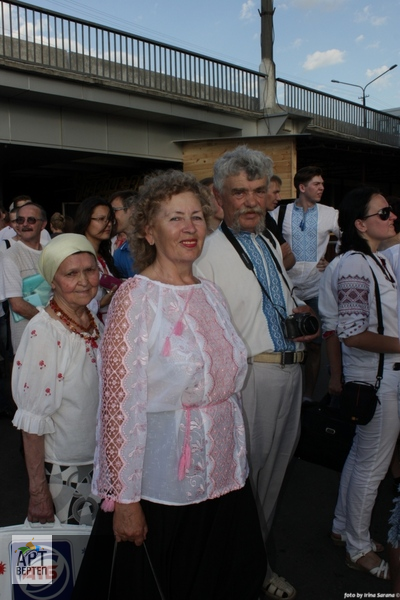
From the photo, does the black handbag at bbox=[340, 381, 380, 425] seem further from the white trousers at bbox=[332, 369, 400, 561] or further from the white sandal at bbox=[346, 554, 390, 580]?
the white sandal at bbox=[346, 554, 390, 580]

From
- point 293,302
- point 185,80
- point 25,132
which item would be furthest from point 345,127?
point 293,302

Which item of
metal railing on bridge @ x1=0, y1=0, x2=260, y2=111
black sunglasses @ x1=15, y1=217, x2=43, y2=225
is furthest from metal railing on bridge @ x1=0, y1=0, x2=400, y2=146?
black sunglasses @ x1=15, y1=217, x2=43, y2=225

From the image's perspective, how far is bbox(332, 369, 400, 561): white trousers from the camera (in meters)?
3.09

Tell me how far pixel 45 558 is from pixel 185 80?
1513cm

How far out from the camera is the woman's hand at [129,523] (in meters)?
1.95

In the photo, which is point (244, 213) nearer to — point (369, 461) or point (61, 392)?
point (61, 392)

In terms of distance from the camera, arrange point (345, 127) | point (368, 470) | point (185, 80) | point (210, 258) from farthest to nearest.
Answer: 1. point (345, 127)
2. point (185, 80)
3. point (368, 470)
4. point (210, 258)

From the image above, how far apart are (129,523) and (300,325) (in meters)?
1.21

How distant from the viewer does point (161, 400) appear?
6.67 feet

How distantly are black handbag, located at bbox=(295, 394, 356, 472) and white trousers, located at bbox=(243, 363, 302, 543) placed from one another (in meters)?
0.37

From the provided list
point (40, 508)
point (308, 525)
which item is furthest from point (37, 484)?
point (308, 525)

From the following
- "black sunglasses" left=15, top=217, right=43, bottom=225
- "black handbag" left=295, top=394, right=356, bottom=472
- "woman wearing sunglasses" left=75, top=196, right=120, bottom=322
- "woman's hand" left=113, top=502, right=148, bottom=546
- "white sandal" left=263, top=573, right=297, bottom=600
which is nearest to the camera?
"woman's hand" left=113, top=502, right=148, bottom=546

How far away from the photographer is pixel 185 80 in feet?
51.8

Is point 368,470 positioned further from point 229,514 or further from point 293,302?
point 229,514
